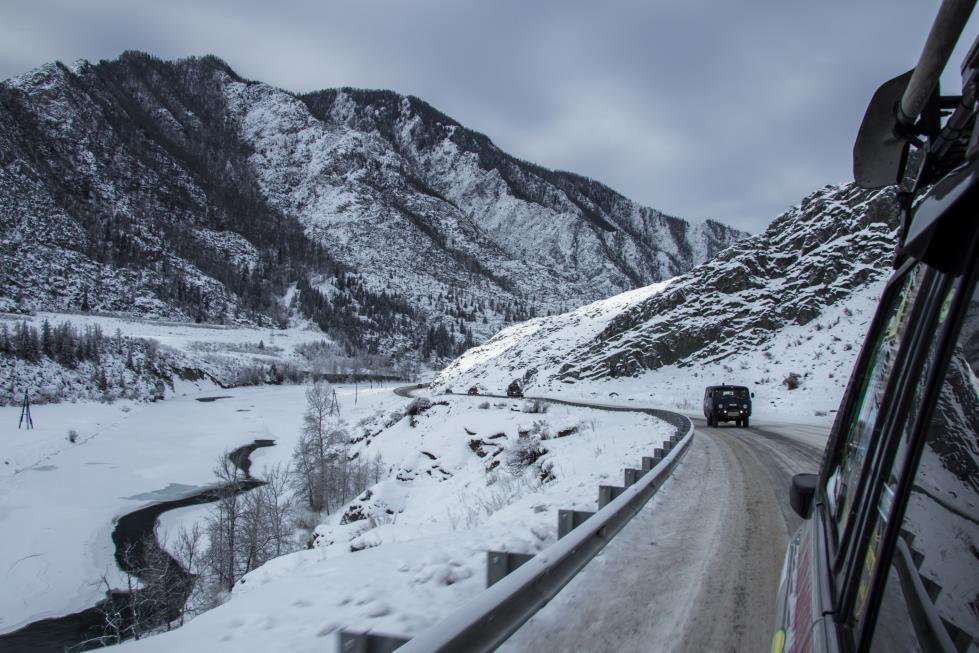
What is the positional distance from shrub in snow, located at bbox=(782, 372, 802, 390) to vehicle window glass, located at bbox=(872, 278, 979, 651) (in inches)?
1467

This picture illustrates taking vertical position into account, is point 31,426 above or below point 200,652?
below

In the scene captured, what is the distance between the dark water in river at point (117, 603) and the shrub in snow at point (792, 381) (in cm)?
3421

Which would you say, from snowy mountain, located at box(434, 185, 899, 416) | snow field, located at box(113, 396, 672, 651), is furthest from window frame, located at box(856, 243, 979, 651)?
snowy mountain, located at box(434, 185, 899, 416)

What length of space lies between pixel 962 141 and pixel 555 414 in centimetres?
2615

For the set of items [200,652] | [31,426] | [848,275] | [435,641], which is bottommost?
[31,426]

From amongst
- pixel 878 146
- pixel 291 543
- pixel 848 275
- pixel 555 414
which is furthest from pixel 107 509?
pixel 848 275

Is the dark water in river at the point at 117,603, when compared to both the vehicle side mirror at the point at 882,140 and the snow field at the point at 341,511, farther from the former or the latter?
the vehicle side mirror at the point at 882,140

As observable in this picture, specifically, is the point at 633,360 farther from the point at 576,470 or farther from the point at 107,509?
the point at 107,509

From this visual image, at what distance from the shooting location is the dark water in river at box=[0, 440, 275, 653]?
2348cm

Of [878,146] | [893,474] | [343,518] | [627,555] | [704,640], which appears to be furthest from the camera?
[343,518]

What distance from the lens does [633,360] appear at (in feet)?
170

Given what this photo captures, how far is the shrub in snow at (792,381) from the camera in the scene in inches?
1342

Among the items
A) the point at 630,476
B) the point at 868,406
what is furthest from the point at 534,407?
the point at 868,406

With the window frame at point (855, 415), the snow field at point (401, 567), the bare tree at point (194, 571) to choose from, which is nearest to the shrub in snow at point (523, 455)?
the snow field at point (401, 567)
